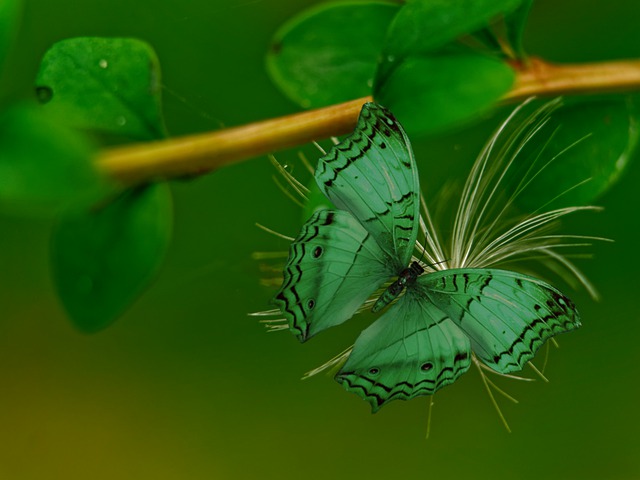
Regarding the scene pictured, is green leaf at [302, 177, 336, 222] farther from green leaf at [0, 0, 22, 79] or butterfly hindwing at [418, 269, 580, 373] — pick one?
green leaf at [0, 0, 22, 79]

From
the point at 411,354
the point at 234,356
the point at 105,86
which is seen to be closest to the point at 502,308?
the point at 411,354

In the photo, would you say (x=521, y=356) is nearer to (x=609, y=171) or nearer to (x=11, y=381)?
(x=609, y=171)

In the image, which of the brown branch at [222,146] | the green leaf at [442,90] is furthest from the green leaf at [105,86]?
the green leaf at [442,90]

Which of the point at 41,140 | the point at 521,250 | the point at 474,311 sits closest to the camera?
the point at 41,140

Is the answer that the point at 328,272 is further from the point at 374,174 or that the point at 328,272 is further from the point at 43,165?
the point at 43,165

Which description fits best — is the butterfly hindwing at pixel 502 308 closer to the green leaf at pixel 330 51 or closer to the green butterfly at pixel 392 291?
the green butterfly at pixel 392 291

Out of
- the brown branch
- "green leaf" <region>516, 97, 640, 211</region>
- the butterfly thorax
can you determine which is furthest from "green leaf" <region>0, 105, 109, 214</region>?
"green leaf" <region>516, 97, 640, 211</region>

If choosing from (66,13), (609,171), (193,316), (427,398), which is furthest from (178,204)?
(609,171)
